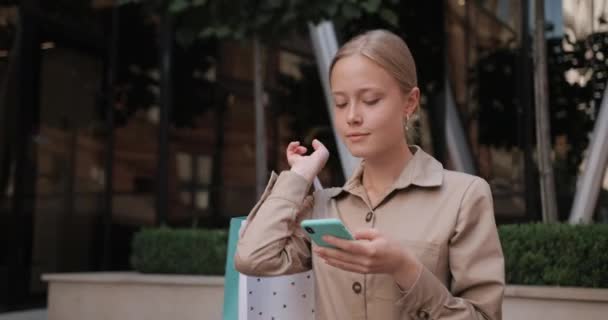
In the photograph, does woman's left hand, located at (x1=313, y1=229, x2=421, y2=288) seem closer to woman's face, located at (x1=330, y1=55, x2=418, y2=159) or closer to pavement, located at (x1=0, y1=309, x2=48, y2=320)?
woman's face, located at (x1=330, y1=55, x2=418, y2=159)

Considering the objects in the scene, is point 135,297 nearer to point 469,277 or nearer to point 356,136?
point 356,136

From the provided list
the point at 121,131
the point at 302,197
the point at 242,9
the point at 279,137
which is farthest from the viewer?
the point at 121,131

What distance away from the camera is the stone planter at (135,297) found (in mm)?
6609

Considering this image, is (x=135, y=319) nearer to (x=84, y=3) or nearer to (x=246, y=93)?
(x=246, y=93)

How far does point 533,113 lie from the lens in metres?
8.35

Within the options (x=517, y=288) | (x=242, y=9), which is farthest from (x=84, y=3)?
(x=517, y=288)

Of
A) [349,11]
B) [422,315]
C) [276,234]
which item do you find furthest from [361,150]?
[349,11]

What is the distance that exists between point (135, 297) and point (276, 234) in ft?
19.1

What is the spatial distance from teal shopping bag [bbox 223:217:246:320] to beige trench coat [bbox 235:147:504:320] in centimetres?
24

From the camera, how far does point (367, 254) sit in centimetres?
130

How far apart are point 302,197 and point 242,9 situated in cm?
476

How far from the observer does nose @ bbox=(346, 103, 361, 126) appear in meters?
1.55

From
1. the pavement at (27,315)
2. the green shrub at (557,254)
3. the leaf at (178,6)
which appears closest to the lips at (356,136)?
the green shrub at (557,254)

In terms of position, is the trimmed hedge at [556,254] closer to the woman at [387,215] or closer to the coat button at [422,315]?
the woman at [387,215]
